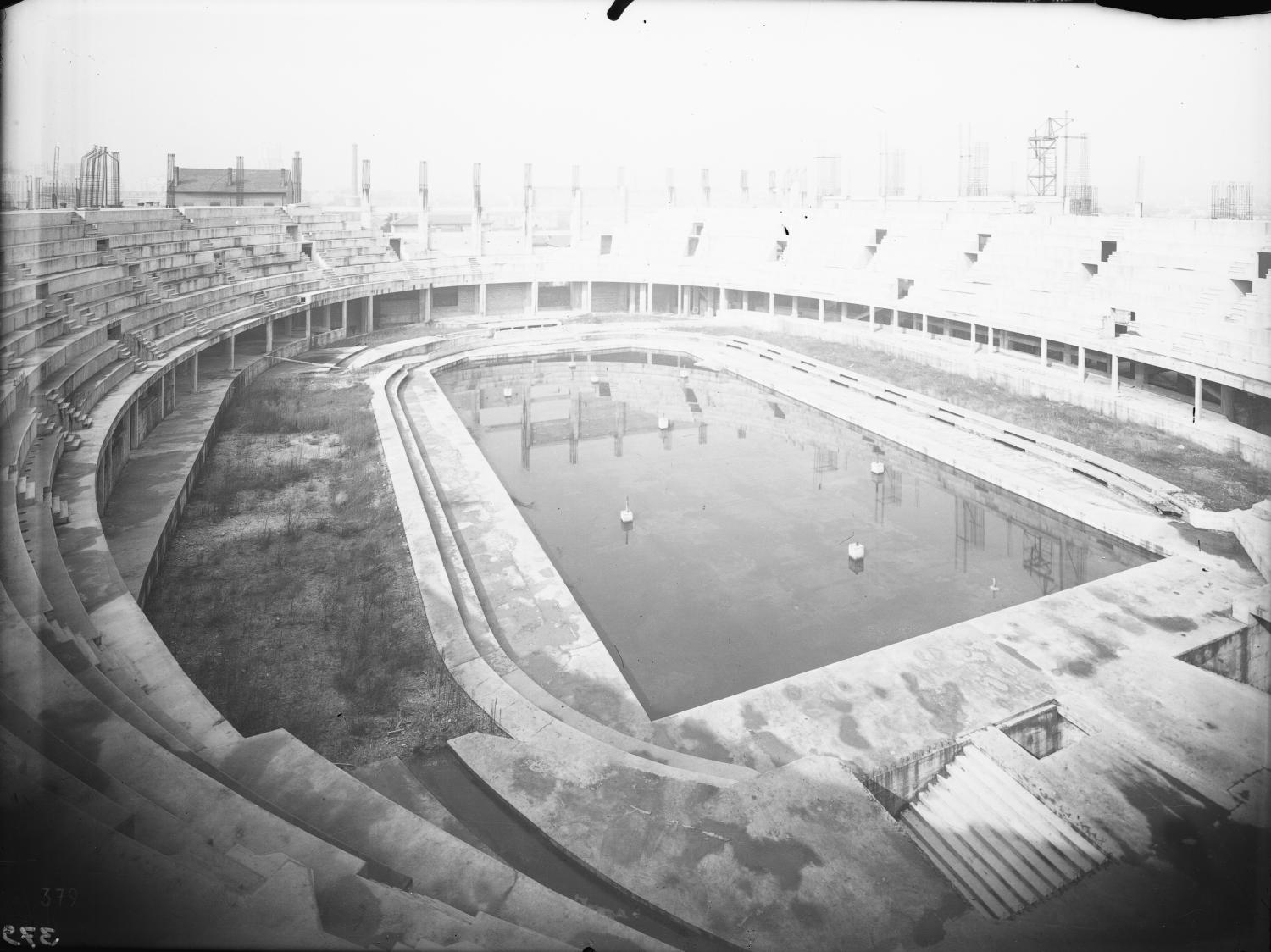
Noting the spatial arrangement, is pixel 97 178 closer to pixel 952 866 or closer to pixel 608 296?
pixel 608 296

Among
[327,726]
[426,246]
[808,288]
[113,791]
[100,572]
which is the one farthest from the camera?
[426,246]

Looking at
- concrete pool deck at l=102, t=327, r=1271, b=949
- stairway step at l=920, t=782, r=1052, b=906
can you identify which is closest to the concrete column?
concrete pool deck at l=102, t=327, r=1271, b=949

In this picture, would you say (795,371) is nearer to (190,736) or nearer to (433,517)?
(433,517)

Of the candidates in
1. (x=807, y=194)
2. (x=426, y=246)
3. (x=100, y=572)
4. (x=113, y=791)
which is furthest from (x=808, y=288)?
(x=113, y=791)

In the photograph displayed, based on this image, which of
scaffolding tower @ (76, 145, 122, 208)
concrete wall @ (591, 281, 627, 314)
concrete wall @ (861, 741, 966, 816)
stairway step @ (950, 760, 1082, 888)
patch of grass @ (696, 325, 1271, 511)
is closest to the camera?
stairway step @ (950, 760, 1082, 888)

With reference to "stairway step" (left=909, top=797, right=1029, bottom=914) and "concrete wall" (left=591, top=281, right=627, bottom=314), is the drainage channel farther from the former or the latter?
"concrete wall" (left=591, top=281, right=627, bottom=314)

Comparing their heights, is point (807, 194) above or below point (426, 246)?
above

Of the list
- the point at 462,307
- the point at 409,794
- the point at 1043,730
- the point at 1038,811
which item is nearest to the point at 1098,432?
the point at 1043,730
